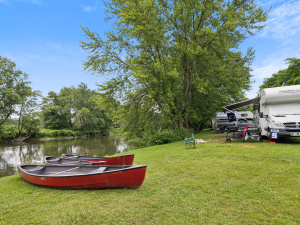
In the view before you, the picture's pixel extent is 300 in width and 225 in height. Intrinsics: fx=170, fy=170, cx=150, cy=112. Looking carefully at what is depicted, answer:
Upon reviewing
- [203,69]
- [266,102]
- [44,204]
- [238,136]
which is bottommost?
[44,204]

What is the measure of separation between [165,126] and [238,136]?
29.8 feet

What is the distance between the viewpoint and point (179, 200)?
4.07 metres

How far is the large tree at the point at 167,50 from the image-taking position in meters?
16.0

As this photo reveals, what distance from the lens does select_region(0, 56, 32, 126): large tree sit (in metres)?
37.1

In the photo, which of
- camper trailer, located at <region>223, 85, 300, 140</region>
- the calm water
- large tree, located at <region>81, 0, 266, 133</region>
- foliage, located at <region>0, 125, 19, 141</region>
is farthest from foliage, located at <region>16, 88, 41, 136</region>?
camper trailer, located at <region>223, 85, 300, 140</region>

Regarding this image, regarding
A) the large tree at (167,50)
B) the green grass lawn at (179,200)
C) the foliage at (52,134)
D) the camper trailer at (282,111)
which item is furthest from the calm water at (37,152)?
the foliage at (52,134)

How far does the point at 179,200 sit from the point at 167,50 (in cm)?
1683

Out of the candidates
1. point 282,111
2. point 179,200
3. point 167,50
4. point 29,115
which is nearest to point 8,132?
point 29,115

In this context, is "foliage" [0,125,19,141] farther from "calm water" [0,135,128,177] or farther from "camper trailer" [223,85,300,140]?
"camper trailer" [223,85,300,140]

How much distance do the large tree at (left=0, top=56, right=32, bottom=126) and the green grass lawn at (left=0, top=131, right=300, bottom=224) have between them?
4066 centimetres

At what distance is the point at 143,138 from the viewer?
59.6 feet

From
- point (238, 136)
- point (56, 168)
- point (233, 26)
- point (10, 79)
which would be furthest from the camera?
point (10, 79)

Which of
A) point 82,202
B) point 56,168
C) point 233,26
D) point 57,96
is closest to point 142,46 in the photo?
point 233,26

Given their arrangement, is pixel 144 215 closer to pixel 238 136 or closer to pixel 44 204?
pixel 44 204
